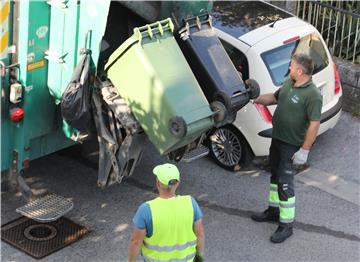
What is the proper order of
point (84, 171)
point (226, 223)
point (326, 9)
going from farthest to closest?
1. point (326, 9)
2. point (84, 171)
3. point (226, 223)

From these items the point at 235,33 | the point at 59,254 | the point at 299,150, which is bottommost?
the point at 59,254

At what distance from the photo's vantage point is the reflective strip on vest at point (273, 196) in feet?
21.9

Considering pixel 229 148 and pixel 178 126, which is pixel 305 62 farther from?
pixel 229 148

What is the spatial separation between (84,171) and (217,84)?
204 cm

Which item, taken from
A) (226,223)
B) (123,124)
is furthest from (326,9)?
(123,124)

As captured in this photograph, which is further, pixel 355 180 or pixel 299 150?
pixel 355 180

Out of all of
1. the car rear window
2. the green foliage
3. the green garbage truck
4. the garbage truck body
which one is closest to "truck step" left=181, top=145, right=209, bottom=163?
the green garbage truck

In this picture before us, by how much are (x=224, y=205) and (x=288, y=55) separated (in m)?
1.67

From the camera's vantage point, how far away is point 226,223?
22.0 ft

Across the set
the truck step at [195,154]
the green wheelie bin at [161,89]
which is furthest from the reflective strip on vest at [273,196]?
the green wheelie bin at [161,89]

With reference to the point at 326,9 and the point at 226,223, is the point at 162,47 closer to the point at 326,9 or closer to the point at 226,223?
the point at 226,223

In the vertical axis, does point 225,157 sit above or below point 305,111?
below

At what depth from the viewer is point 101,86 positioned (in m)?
5.88

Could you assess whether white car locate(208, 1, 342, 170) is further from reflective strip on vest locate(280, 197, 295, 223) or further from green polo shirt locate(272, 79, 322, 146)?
reflective strip on vest locate(280, 197, 295, 223)
